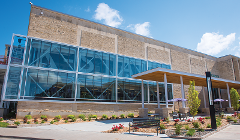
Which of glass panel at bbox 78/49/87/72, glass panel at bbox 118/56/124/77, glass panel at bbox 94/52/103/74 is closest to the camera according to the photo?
glass panel at bbox 78/49/87/72

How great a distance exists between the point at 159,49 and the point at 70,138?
75.3ft

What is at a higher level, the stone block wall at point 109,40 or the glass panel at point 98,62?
the stone block wall at point 109,40

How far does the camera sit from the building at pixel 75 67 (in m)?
16.7

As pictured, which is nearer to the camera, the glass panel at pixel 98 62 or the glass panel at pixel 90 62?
the glass panel at pixel 90 62

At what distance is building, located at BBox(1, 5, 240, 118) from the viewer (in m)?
16.7

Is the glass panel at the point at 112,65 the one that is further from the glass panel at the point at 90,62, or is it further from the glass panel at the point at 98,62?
the glass panel at the point at 90,62

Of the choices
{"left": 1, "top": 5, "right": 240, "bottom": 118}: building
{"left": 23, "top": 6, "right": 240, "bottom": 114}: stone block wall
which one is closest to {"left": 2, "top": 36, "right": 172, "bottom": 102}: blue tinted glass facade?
{"left": 1, "top": 5, "right": 240, "bottom": 118}: building

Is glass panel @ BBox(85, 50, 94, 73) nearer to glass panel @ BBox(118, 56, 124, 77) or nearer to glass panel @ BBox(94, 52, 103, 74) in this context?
glass panel @ BBox(94, 52, 103, 74)

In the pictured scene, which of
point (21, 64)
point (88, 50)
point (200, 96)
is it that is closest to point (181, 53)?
point (200, 96)

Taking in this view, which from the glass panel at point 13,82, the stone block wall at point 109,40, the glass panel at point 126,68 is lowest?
the glass panel at point 13,82

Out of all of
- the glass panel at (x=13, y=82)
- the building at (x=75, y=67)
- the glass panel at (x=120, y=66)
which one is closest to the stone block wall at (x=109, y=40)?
the building at (x=75, y=67)

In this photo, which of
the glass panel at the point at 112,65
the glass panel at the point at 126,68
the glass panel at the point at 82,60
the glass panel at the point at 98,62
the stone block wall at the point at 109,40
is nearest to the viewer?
the stone block wall at the point at 109,40

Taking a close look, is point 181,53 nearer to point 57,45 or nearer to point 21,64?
point 57,45

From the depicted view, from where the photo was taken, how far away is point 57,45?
18.9 meters
